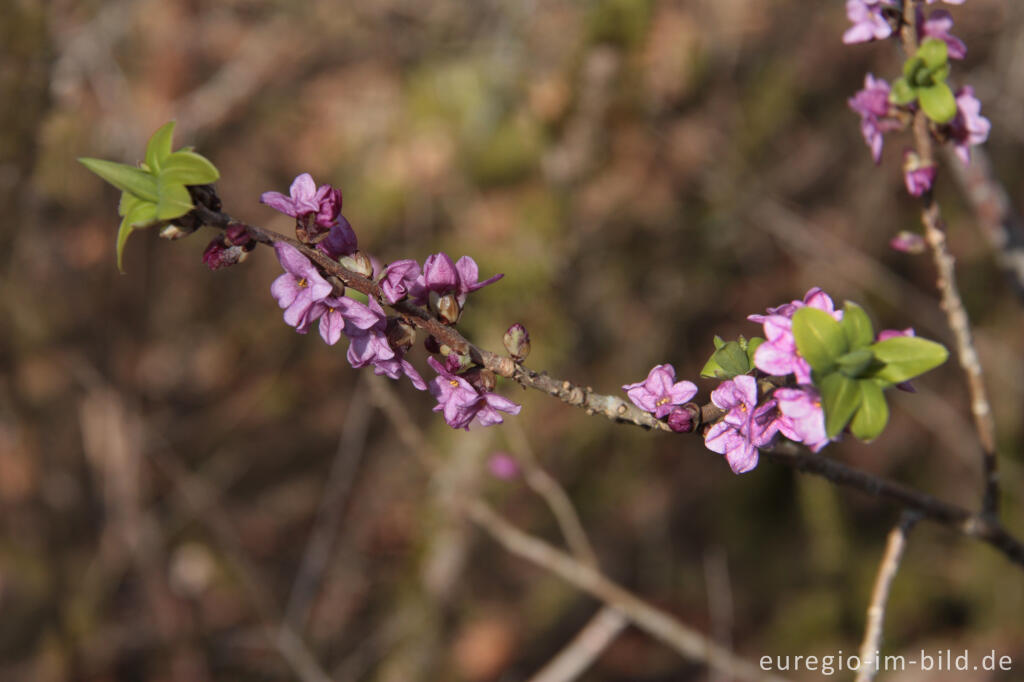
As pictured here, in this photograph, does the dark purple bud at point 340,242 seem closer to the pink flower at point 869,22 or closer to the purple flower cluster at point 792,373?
the purple flower cluster at point 792,373

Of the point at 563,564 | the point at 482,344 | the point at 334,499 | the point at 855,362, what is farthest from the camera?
the point at 334,499

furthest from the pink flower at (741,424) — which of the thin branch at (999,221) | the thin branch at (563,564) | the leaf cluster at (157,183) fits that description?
the thin branch at (999,221)

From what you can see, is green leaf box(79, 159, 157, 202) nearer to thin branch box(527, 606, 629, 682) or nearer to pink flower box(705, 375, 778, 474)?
pink flower box(705, 375, 778, 474)

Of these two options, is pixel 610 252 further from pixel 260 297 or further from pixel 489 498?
pixel 260 297

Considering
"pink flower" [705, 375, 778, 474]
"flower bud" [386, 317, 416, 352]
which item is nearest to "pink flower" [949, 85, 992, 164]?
"pink flower" [705, 375, 778, 474]

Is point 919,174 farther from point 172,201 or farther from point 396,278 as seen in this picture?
point 172,201

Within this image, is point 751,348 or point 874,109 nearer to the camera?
point 751,348

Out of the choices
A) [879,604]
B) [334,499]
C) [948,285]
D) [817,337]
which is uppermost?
[334,499]

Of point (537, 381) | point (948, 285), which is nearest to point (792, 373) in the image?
point (537, 381)
